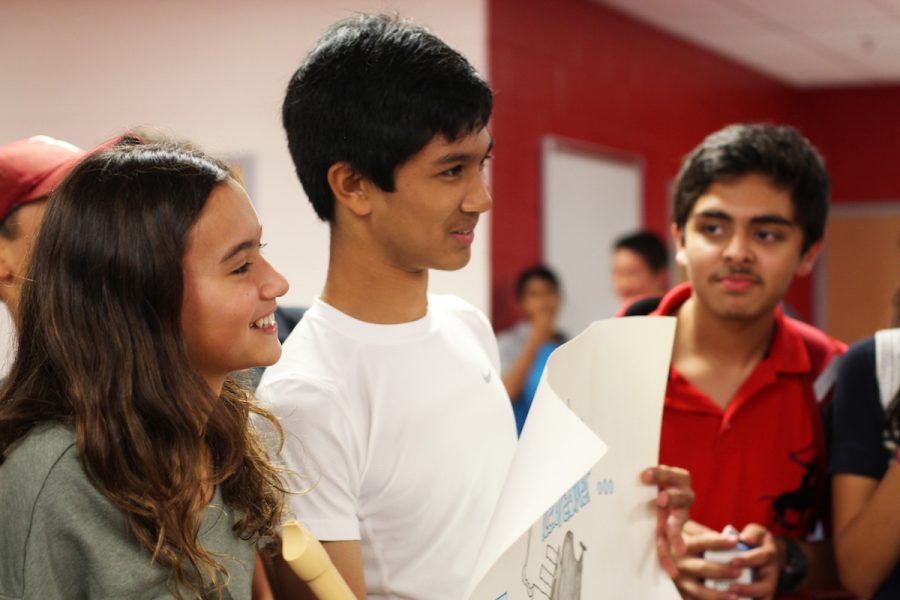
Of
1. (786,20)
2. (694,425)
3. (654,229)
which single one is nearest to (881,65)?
(786,20)

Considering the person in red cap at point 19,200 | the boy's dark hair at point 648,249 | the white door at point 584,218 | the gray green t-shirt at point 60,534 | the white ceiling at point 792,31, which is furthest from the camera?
the white ceiling at point 792,31

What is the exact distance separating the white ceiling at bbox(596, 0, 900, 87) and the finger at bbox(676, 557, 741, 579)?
15.9 ft

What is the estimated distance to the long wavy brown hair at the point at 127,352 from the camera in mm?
983

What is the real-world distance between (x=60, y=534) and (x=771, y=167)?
116cm

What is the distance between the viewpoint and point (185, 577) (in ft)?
3.26

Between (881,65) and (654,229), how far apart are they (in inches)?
97.5

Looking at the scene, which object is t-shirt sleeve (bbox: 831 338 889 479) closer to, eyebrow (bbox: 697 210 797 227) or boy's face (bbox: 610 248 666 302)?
eyebrow (bbox: 697 210 797 227)

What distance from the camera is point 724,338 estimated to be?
170 cm

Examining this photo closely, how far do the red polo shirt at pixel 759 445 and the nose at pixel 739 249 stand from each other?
14 centimetres

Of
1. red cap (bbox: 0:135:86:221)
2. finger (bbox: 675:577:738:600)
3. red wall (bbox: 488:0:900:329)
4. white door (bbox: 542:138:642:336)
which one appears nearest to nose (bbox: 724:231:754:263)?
finger (bbox: 675:577:738:600)

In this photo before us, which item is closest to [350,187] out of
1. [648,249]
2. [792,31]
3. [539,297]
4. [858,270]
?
[648,249]

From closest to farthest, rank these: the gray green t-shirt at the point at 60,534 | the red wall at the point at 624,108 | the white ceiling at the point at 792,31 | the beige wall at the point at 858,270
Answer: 1. the gray green t-shirt at the point at 60,534
2. the red wall at the point at 624,108
3. the white ceiling at the point at 792,31
4. the beige wall at the point at 858,270

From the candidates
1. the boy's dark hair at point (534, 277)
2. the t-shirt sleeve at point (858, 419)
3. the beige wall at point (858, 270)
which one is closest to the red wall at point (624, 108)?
the boy's dark hair at point (534, 277)

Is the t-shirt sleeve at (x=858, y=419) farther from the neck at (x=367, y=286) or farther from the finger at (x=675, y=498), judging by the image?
the neck at (x=367, y=286)
